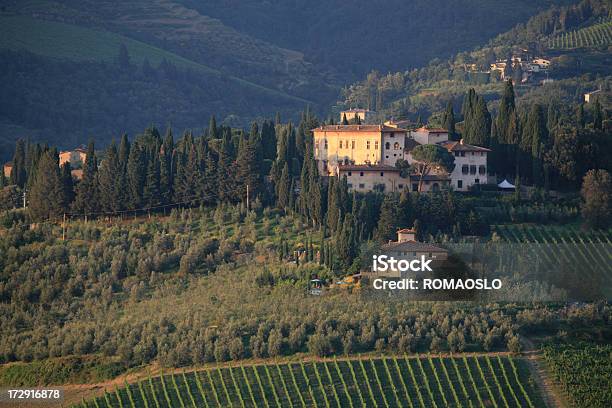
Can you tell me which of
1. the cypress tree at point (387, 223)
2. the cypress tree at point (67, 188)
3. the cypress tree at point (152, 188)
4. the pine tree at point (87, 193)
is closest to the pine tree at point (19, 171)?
the cypress tree at point (67, 188)

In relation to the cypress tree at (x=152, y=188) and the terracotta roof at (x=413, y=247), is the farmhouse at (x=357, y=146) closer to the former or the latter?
the cypress tree at (x=152, y=188)

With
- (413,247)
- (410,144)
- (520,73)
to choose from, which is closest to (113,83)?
(520,73)

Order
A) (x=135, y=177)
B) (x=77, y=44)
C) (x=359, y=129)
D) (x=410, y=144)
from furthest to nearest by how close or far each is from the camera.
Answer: (x=77, y=44) → (x=359, y=129) → (x=410, y=144) → (x=135, y=177)

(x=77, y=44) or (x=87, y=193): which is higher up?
(x=77, y=44)

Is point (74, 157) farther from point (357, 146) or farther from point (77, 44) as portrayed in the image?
point (77, 44)

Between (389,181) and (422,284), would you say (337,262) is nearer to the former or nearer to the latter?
(422,284)

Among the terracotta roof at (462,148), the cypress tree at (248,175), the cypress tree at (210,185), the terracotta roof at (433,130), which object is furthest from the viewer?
the terracotta roof at (433,130)

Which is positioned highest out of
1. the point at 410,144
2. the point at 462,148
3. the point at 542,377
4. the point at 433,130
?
the point at 433,130

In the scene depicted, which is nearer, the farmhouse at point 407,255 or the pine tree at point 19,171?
the farmhouse at point 407,255
